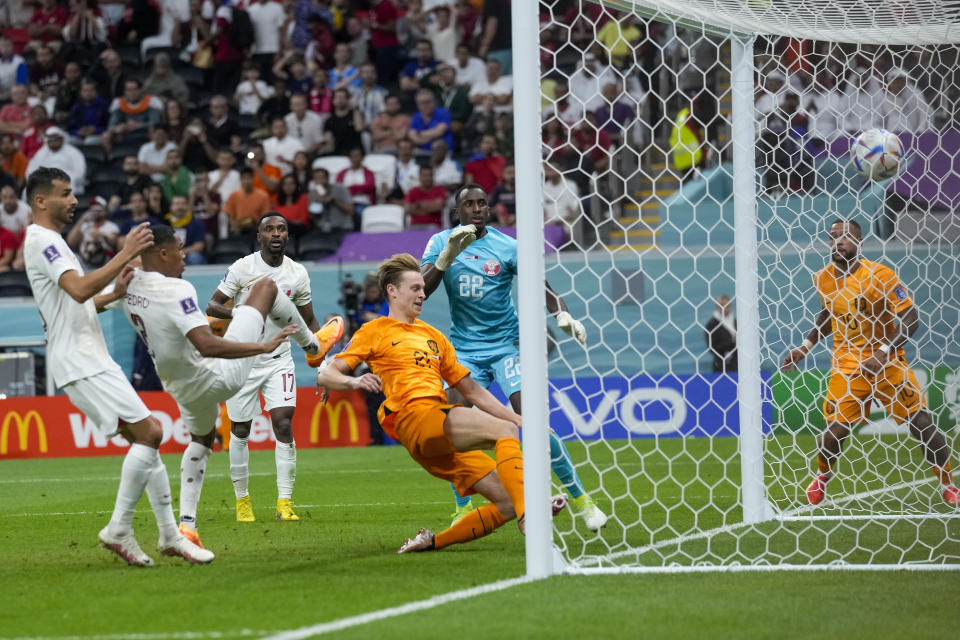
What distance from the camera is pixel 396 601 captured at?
5328 millimetres

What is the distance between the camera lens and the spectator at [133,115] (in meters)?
20.6

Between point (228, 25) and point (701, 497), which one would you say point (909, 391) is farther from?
point (228, 25)

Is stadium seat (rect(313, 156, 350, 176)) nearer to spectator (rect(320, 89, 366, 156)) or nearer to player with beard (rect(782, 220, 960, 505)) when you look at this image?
spectator (rect(320, 89, 366, 156))

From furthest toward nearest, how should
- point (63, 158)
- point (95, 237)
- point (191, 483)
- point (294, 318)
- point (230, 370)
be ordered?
1. point (63, 158)
2. point (95, 237)
3. point (294, 318)
4. point (191, 483)
5. point (230, 370)

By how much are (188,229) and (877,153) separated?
11.8 metres

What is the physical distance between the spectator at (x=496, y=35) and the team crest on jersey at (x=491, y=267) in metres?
12.4

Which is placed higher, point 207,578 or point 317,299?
point 317,299

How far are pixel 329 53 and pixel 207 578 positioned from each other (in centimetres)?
1602

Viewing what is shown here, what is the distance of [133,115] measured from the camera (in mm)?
20734

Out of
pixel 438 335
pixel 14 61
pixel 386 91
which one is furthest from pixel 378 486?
pixel 14 61

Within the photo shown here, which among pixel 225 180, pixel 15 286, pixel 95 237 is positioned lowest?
pixel 15 286

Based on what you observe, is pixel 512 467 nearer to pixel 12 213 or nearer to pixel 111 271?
pixel 111 271

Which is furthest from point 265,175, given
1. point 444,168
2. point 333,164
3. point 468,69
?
point 468,69

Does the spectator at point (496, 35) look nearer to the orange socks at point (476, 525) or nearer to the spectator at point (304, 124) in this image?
the spectator at point (304, 124)
